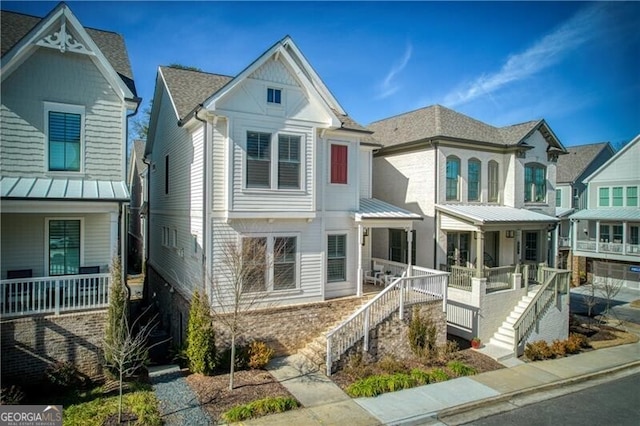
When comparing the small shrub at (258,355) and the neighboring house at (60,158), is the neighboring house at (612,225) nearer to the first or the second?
the small shrub at (258,355)

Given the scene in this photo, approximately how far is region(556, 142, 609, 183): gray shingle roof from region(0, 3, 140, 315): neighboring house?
133 ft

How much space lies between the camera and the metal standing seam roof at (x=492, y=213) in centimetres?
1795

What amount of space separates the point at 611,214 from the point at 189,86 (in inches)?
1362

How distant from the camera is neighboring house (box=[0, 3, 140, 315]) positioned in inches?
434

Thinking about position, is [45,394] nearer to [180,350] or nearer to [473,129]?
[180,350]

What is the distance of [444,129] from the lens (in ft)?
64.8

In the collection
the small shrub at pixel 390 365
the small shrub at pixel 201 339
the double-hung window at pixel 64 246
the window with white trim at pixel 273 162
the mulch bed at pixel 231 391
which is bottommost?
the small shrub at pixel 390 365

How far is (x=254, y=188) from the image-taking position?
513 inches

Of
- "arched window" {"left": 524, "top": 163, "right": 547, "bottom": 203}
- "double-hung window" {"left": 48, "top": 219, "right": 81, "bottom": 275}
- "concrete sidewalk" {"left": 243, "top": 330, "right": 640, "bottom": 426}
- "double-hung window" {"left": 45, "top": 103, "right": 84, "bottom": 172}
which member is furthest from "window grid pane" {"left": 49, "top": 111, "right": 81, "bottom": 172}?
"arched window" {"left": 524, "top": 163, "right": 547, "bottom": 203}

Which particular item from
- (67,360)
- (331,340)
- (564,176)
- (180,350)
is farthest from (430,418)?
(564,176)

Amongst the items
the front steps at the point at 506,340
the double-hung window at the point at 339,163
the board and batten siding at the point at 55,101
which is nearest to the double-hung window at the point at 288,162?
the double-hung window at the point at 339,163

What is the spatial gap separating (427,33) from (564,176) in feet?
105

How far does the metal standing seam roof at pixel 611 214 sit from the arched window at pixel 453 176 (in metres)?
20.4

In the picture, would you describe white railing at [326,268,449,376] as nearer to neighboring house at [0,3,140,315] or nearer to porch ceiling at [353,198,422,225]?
porch ceiling at [353,198,422,225]
